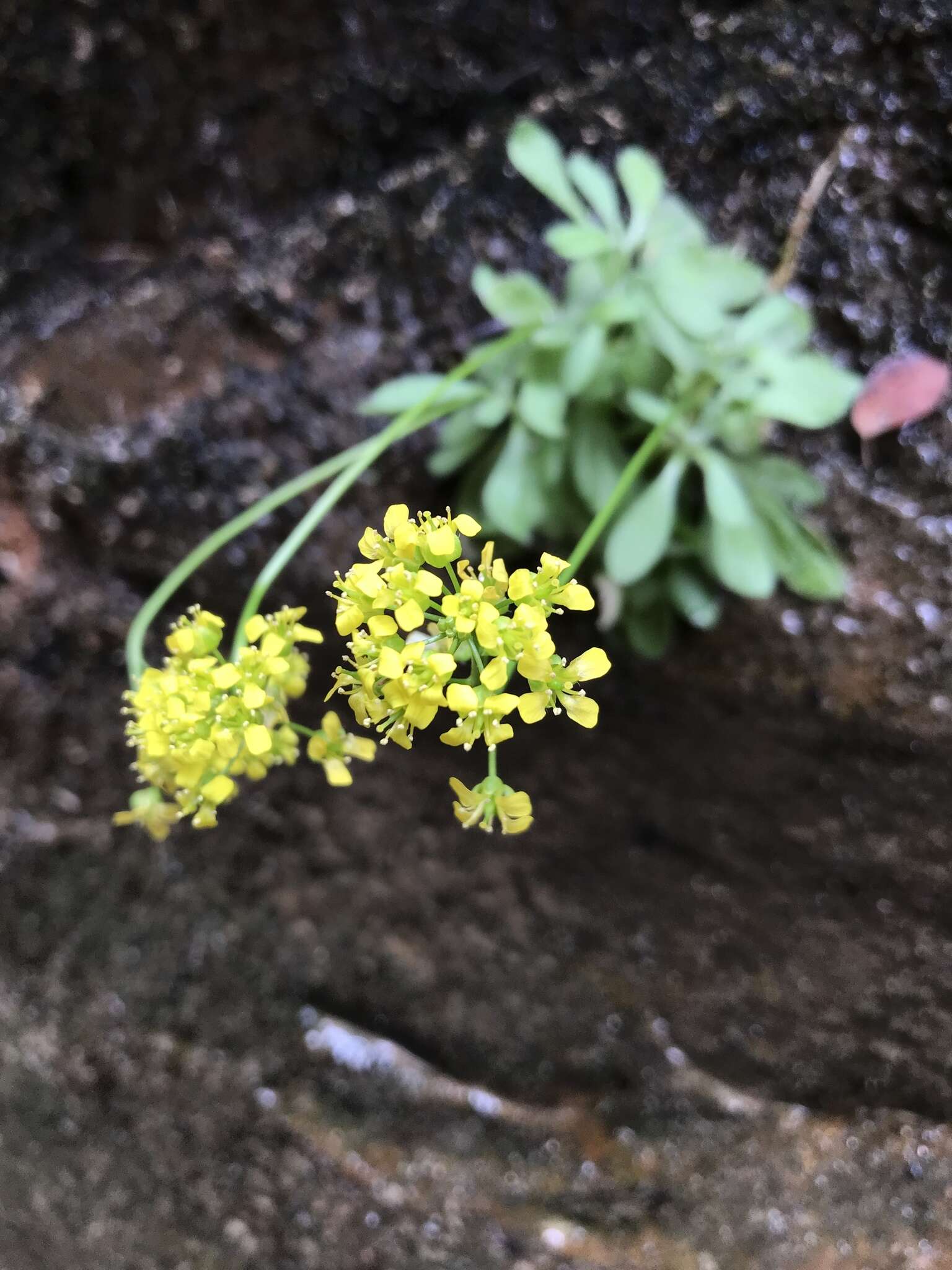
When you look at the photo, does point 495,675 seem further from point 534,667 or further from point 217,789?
point 217,789

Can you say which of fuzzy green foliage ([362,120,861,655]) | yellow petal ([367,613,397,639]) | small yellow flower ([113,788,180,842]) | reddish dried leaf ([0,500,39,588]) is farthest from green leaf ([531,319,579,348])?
reddish dried leaf ([0,500,39,588])

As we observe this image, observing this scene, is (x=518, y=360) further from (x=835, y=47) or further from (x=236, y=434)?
(x=835, y=47)

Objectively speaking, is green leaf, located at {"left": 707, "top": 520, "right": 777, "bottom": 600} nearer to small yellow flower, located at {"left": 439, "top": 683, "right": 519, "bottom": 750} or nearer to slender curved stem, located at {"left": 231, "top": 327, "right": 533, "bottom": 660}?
slender curved stem, located at {"left": 231, "top": 327, "right": 533, "bottom": 660}

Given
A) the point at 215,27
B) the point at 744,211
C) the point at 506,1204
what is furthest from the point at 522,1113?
the point at 215,27

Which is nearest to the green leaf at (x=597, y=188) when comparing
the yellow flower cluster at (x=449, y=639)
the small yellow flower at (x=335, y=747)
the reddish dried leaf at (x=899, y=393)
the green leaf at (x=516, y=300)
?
the green leaf at (x=516, y=300)

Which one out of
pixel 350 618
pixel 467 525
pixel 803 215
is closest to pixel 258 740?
pixel 350 618
